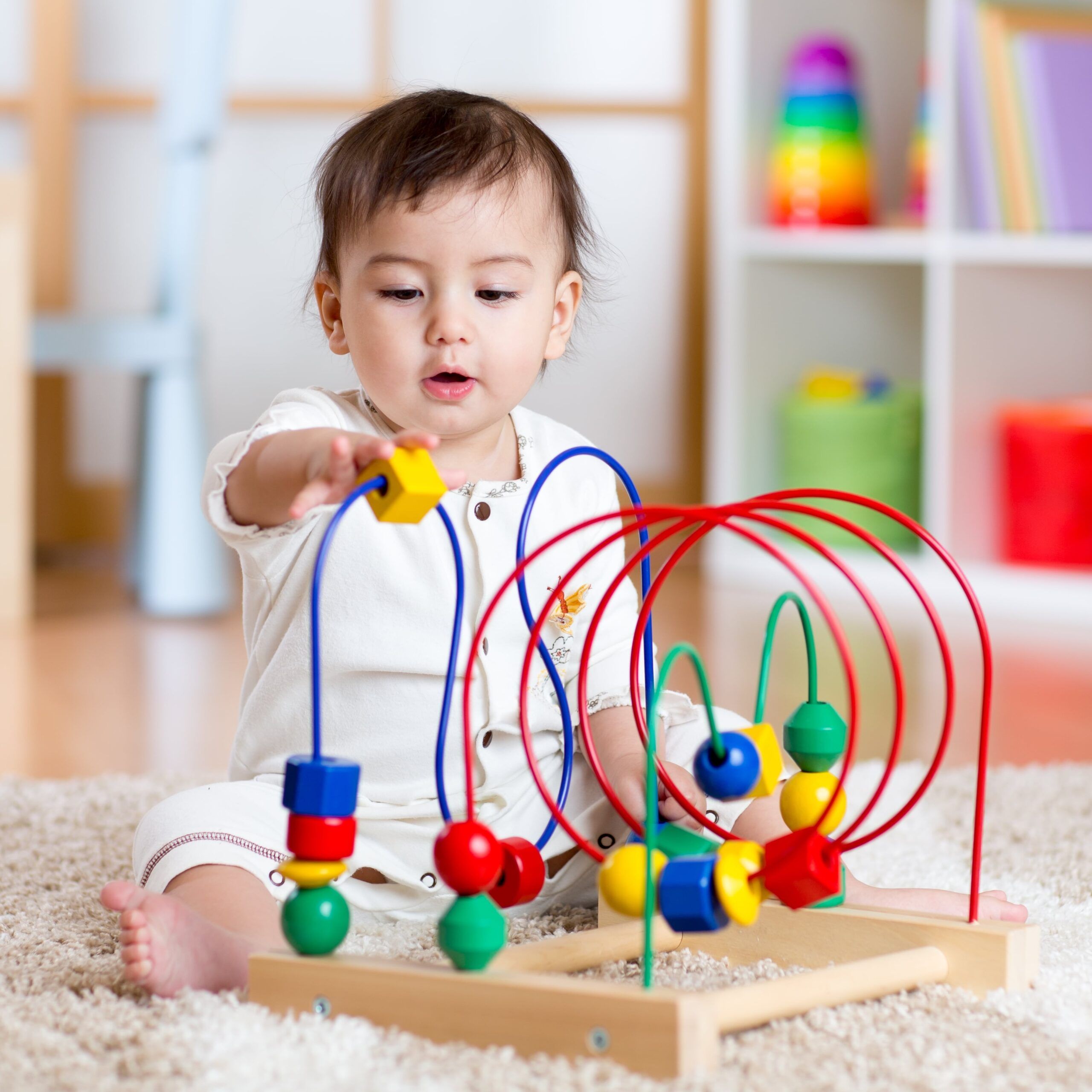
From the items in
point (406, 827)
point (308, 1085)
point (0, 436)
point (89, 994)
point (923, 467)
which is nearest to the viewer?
point (308, 1085)

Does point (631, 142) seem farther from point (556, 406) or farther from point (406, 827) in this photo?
point (406, 827)

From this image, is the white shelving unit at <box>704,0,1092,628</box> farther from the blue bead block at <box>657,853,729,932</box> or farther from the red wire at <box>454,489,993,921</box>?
the blue bead block at <box>657,853,729,932</box>

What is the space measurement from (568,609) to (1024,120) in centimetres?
141

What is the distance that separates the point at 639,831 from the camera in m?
0.74

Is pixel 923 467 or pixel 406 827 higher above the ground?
pixel 923 467

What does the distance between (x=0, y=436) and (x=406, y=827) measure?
1.28 meters

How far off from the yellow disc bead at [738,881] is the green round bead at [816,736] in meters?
0.10

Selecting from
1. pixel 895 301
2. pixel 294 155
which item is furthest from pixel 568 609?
pixel 294 155

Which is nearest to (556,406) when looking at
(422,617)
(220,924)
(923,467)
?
(923,467)

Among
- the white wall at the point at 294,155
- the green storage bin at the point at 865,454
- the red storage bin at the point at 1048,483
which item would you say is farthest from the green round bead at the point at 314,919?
the white wall at the point at 294,155

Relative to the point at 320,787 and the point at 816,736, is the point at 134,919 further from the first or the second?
the point at 816,736

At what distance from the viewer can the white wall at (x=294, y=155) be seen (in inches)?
99.6

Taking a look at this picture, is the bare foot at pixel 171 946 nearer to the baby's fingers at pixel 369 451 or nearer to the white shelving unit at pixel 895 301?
the baby's fingers at pixel 369 451

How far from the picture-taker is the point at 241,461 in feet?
2.63
